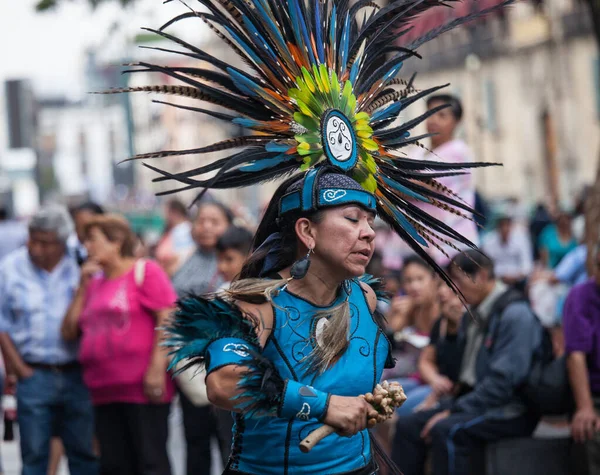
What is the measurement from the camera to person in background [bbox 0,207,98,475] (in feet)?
25.3

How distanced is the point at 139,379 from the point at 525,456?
7.85 feet

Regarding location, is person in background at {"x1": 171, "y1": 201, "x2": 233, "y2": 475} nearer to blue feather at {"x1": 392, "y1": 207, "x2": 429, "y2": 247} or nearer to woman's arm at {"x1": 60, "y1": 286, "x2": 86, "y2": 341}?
woman's arm at {"x1": 60, "y1": 286, "x2": 86, "y2": 341}

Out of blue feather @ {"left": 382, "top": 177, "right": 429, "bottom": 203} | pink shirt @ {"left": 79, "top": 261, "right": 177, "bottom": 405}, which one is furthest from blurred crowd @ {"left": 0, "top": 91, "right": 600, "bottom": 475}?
blue feather @ {"left": 382, "top": 177, "right": 429, "bottom": 203}

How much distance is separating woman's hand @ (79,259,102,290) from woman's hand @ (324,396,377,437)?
13.8 feet

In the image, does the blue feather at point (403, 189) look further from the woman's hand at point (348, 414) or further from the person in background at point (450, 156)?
the person in background at point (450, 156)

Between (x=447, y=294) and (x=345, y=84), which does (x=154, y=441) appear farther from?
(x=345, y=84)

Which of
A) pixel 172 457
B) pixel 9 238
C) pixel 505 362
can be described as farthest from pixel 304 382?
pixel 9 238

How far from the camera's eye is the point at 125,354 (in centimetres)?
745

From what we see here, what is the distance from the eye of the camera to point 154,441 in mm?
7539

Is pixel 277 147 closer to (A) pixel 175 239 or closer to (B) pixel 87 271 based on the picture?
(B) pixel 87 271

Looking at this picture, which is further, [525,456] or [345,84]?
[525,456]

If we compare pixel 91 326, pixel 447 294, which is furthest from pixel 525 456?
pixel 91 326

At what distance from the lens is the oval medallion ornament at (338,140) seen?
4086 millimetres

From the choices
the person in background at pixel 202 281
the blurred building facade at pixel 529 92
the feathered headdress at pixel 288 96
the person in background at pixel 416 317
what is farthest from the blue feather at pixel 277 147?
the blurred building facade at pixel 529 92
